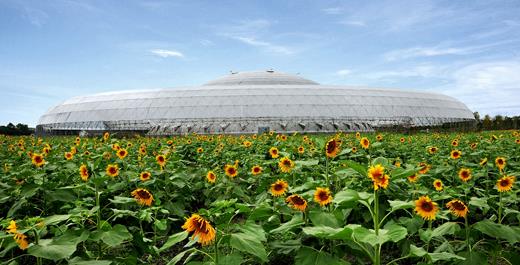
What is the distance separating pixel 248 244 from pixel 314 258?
42cm

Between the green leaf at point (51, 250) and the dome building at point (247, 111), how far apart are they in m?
39.8

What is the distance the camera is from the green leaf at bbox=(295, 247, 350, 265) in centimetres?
224

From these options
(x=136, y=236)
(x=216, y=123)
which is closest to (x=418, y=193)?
(x=136, y=236)

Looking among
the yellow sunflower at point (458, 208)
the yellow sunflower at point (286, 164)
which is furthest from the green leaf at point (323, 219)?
the yellow sunflower at point (286, 164)

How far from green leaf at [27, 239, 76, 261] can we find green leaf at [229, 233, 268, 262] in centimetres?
79

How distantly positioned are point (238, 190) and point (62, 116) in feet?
185

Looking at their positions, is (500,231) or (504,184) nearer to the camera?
(500,231)

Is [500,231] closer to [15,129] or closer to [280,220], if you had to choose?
[280,220]

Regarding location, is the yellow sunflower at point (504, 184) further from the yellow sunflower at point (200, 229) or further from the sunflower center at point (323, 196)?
the yellow sunflower at point (200, 229)

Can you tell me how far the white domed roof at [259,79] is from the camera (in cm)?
6212

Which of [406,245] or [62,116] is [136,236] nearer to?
[406,245]

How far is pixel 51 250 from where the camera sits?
2000mm

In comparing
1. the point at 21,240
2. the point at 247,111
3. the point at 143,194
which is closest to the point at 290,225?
the point at 143,194

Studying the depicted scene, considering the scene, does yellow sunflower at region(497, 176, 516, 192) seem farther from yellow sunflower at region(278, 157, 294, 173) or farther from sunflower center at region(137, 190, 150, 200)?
sunflower center at region(137, 190, 150, 200)
